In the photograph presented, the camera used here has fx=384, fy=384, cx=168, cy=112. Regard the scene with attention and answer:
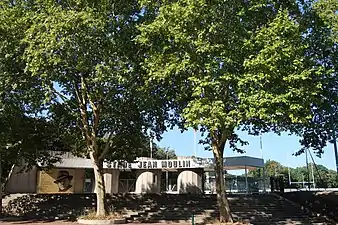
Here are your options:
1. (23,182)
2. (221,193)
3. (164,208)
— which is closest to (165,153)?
(23,182)

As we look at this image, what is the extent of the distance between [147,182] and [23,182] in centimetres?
1176

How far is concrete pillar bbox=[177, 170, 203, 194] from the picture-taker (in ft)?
108

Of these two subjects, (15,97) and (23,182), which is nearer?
(15,97)

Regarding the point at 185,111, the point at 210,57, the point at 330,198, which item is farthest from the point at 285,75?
the point at 330,198

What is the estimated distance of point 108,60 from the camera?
16.2m

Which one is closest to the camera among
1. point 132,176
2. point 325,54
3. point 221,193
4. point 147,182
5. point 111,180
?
point 221,193

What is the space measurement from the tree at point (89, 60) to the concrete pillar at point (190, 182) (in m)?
13.1

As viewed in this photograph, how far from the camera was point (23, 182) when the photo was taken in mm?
36062

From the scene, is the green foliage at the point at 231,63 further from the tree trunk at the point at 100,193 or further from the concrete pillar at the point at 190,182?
the concrete pillar at the point at 190,182

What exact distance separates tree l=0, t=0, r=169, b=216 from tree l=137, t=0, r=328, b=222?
55.2 inches

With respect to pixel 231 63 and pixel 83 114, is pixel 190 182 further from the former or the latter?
pixel 231 63

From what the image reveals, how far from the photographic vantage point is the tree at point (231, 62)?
1406 cm

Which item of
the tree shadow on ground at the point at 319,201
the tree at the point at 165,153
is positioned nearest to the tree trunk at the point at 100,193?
the tree shadow on ground at the point at 319,201

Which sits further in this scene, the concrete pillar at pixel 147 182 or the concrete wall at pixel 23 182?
the concrete wall at pixel 23 182
